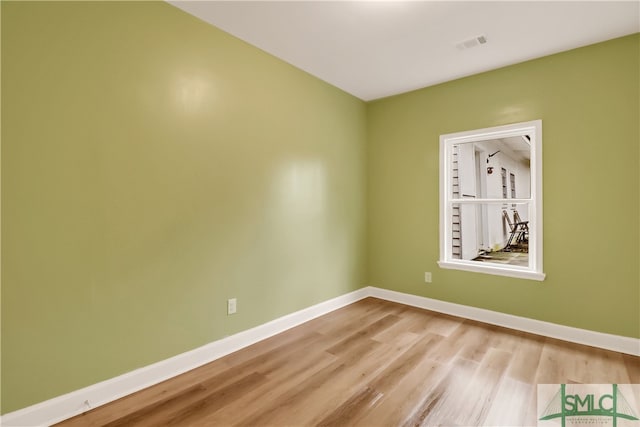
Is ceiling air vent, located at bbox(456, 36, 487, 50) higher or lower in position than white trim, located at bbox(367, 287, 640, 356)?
higher

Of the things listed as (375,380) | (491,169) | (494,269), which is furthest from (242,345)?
(491,169)

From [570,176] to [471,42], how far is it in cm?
152

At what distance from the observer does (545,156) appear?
2.90m

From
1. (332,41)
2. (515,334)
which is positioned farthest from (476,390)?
(332,41)

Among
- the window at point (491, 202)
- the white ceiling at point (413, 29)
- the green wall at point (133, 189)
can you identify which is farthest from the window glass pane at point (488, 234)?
the green wall at point (133, 189)

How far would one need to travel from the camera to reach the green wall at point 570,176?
2.55 meters

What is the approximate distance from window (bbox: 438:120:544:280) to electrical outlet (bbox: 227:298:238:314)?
2.38 metres

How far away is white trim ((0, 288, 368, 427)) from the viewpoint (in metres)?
1.65

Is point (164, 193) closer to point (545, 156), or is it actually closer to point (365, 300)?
point (365, 300)

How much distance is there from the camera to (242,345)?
265 cm

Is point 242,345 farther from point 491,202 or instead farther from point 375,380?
point 491,202

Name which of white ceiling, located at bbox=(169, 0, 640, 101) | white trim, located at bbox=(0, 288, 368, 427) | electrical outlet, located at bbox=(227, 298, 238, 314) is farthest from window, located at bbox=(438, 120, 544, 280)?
electrical outlet, located at bbox=(227, 298, 238, 314)

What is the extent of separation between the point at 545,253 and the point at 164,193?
3.41m

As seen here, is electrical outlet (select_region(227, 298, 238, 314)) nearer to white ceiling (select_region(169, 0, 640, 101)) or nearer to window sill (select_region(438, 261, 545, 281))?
white ceiling (select_region(169, 0, 640, 101))
